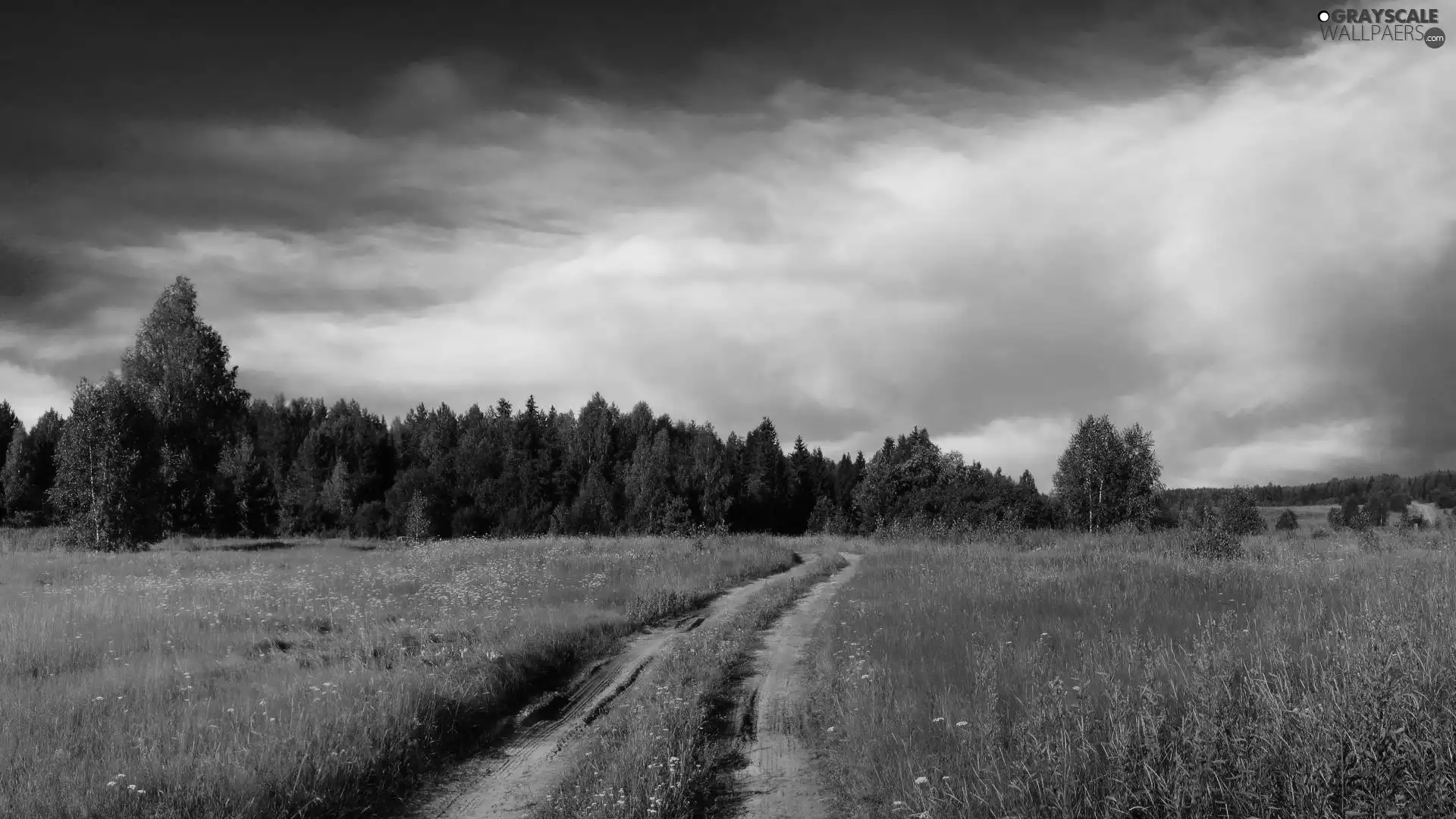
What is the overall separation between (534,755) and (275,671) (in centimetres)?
480

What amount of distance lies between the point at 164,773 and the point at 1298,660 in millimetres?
11106

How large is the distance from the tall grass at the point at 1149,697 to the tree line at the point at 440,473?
21353mm

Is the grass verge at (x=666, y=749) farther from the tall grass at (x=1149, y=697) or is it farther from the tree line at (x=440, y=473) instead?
the tree line at (x=440, y=473)

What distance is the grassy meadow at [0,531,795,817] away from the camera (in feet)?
21.7

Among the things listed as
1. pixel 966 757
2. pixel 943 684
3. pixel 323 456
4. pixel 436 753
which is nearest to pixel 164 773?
pixel 436 753

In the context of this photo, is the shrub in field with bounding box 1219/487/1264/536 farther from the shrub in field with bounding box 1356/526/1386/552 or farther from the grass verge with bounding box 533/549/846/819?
the grass verge with bounding box 533/549/846/819

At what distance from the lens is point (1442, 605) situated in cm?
988

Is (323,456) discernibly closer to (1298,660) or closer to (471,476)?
(471,476)

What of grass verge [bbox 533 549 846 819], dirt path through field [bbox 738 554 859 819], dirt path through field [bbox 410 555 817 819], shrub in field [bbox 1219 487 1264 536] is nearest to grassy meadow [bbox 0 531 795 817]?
dirt path through field [bbox 410 555 817 819]

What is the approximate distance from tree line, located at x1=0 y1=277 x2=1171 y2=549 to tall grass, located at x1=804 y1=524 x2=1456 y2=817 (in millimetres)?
21353

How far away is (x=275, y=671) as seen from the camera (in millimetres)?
10430

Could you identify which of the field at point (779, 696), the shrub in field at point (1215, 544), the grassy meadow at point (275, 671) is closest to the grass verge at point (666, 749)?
the field at point (779, 696)

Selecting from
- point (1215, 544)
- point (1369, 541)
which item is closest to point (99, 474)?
point (1215, 544)

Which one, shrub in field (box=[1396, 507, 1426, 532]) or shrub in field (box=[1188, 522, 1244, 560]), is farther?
shrub in field (box=[1396, 507, 1426, 532])
